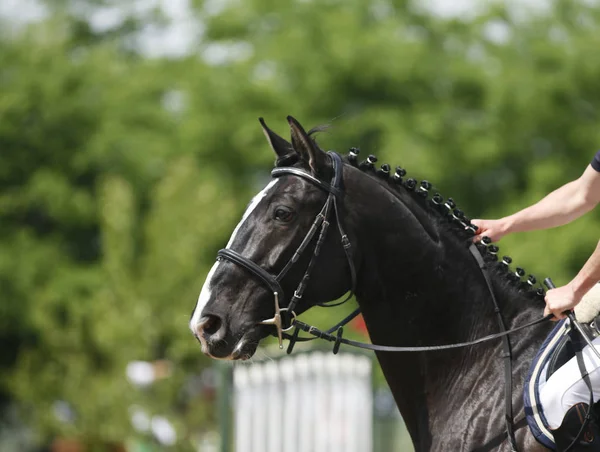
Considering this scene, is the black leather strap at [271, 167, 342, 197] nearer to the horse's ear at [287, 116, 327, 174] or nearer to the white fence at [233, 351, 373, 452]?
the horse's ear at [287, 116, 327, 174]

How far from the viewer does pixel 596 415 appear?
3.85m

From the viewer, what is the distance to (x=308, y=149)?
419 centimetres

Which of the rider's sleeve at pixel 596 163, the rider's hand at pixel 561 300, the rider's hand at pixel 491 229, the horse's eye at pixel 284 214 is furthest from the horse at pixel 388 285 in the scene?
the rider's sleeve at pixel 596 163

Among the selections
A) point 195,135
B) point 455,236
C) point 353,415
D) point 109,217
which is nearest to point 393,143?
point 195,135

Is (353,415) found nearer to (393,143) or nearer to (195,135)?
(393,143)

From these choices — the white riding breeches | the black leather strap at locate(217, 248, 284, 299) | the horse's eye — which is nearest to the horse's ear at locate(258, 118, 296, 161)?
the horse's eye

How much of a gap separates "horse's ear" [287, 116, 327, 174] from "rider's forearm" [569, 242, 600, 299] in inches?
47.9

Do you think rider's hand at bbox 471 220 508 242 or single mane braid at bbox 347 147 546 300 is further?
rider's hand at bbox 471 220 508 242

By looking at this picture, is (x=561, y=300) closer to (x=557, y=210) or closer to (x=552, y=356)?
(x=552, y=356)

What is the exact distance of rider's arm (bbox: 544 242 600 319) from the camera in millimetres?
3814

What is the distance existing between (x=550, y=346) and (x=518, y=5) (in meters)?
21.2

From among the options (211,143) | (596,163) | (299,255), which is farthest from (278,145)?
(211,143)

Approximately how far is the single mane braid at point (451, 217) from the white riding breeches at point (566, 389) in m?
0.56

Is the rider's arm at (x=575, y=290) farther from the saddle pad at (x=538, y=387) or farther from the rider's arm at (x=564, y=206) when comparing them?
the rider's arm at (x=564, y=206)
